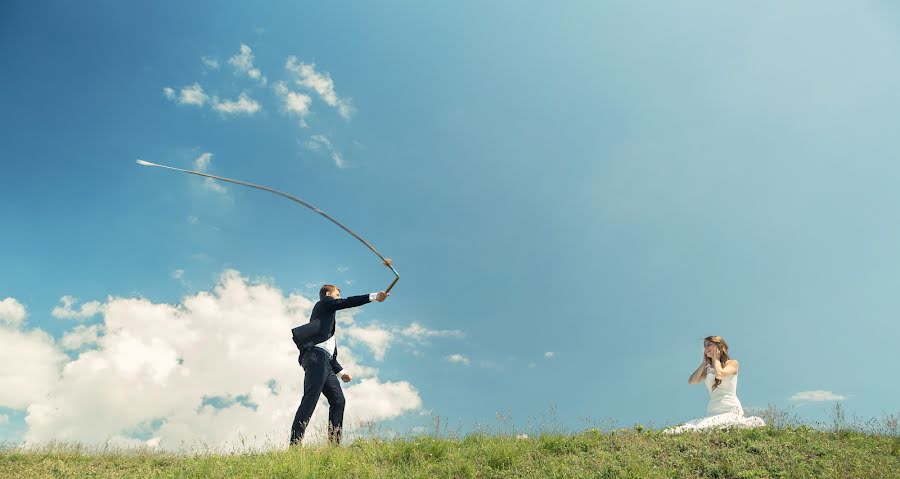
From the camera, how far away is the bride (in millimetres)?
12859

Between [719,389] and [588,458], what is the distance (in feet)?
14.8

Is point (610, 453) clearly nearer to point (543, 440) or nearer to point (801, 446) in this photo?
point (543, 440)

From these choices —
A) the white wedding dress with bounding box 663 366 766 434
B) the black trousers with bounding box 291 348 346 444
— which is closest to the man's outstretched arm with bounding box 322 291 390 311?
the black trousers with bounding box 291 348 346 444

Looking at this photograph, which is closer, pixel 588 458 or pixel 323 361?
pixel 588 458

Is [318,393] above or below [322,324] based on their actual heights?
below

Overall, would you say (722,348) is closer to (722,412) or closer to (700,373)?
(700,373)

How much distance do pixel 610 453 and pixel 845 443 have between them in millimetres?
4450

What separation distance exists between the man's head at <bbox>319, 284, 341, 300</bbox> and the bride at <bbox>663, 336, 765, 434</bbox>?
6993 mm

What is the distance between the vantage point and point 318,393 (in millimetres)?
12414

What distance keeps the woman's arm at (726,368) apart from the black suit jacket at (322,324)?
23.9ft

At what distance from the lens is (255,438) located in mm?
12281

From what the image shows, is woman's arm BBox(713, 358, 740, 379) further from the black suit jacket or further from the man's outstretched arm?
the black suit jacket

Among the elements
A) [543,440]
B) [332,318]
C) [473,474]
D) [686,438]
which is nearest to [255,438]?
[332,318]

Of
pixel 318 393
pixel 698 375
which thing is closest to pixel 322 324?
pixel 318 393
